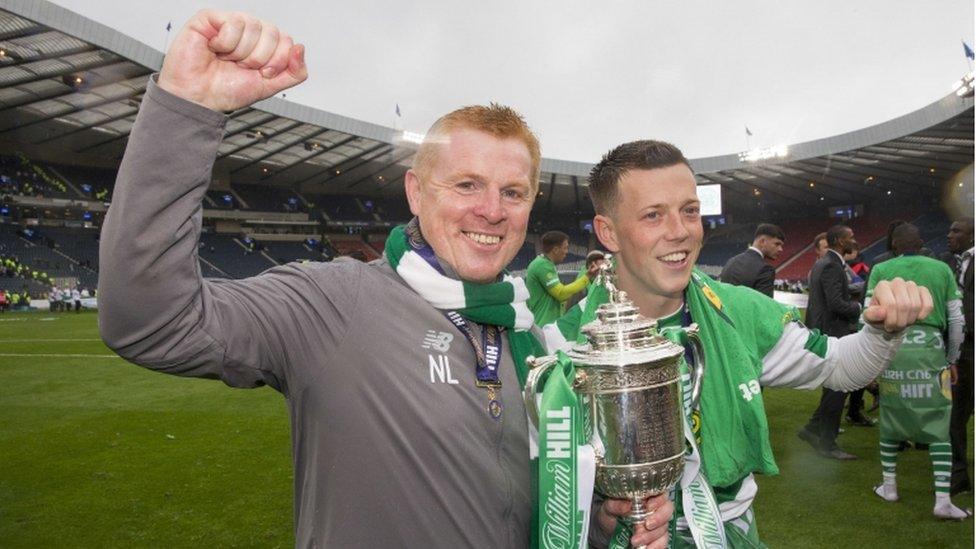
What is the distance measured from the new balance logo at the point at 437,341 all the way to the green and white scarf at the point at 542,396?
78 mm

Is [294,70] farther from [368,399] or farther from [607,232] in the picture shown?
[607,232]

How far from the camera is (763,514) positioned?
4332 mm

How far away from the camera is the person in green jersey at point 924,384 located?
4.24 m

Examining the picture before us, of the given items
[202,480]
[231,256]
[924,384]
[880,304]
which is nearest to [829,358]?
[880,304]

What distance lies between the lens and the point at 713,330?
2076mm

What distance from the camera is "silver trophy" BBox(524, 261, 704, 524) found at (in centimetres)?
155

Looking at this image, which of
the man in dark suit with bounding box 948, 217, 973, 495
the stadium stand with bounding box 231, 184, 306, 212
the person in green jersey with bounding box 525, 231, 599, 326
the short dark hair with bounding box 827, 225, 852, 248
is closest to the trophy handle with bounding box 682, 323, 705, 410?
the man in dark suit with bounding box 948, 217, 973, 495

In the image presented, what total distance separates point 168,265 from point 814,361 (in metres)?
2.04

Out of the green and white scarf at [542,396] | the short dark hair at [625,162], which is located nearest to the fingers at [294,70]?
the green and white scarf at [542,396]

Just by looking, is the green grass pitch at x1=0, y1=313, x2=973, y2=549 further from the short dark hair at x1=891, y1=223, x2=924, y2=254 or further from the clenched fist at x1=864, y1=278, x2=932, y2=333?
the clenched fist at x1=864, y1=278, x2=932, y2=333

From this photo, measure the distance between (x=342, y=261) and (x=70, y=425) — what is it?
23.7ft

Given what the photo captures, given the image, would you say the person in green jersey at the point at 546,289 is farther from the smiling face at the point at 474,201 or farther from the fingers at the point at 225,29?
the fingers at the point at 225,29

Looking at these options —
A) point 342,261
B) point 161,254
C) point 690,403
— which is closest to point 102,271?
point 161,254

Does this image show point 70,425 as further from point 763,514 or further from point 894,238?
point 894,238
